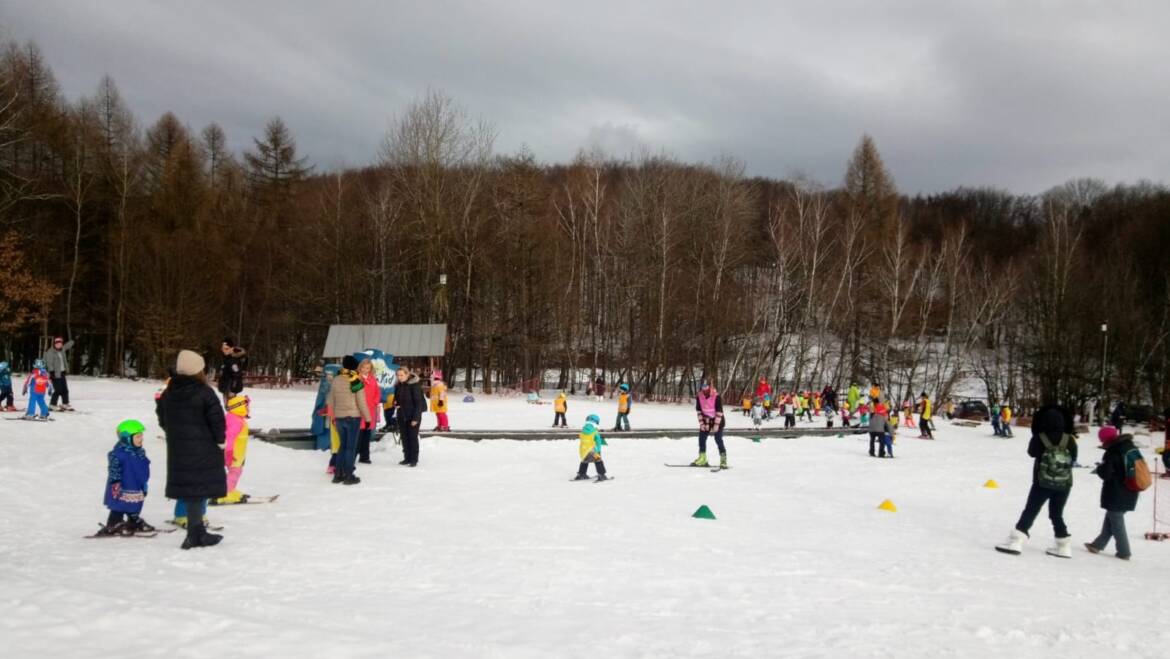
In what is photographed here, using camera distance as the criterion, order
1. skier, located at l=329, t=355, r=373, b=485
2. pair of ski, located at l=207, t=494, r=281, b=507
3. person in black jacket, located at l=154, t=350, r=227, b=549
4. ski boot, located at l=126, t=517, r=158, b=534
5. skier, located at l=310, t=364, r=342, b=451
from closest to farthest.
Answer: person in black jacket, located at l=154, t=350, r=227, b=549 < ski boot, located at l=126, t=517, r=158, b=534 < pair of ski, located at l=207, t=494, r=281, b=507 < skier, located at l=329, t=355, r=373, b=485 < skier, located at l=310, t=364, r=342, b=451

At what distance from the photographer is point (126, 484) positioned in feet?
25.2

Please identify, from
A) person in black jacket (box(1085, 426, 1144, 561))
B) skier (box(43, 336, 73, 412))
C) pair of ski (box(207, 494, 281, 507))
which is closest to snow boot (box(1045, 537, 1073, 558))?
person in black jacket (box(1085, 426, 1144, 561))

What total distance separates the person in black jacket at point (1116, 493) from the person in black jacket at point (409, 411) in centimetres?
1105

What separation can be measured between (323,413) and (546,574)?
398 inches

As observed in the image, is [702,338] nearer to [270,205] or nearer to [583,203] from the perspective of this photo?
[583,203]

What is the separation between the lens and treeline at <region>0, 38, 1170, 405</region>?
146ft

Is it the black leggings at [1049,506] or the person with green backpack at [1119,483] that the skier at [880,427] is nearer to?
the person with green backpack at [1119,483]

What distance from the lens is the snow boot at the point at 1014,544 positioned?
358 inches

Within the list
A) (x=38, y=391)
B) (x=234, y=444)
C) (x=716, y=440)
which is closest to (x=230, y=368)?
(x=234, y=444)

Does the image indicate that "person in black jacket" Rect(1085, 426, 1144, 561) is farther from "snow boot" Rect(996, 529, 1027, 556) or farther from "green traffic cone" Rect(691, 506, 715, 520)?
"green traffic cone" Rect(691, 506, 715, 520)

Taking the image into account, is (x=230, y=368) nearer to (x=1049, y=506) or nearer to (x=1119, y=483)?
(x=1049, y=506)

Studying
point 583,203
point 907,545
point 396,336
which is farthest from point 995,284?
point 907,545

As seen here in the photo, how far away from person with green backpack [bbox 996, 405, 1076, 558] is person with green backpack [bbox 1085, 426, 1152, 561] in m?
0.70

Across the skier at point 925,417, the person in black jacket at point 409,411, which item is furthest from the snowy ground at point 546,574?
the skier at point 925,417
